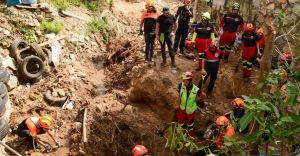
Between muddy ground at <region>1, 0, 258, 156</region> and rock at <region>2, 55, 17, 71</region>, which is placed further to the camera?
rock at <region>2, 55, 17, 71</region>

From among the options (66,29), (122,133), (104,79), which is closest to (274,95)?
(122,133)

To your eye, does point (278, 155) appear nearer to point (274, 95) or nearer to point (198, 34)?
point (274, 95)

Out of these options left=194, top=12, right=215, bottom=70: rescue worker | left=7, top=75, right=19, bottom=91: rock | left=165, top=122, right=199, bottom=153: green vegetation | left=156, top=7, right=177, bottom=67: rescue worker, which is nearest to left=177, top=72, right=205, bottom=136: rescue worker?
left=194, top=12, right=215, bottom=70: rescue worker

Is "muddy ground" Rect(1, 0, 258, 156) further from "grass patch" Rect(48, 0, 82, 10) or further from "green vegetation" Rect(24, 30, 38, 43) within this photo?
"grass patch" Rect(48, 0, 82, 10)

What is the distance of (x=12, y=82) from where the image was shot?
1040 centimetres

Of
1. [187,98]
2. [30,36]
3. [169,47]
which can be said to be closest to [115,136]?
[187,98]

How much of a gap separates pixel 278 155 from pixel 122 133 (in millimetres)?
5634

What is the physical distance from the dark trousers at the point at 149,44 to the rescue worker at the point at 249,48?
7.98ft

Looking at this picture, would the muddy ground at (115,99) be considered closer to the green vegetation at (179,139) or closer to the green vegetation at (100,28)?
the green vegetation at (100,28)

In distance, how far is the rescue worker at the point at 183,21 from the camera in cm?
1059

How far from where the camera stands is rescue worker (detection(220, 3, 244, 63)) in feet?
33.7

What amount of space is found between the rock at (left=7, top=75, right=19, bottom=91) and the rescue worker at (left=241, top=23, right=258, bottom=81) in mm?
6276

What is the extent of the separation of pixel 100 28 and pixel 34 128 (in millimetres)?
5660

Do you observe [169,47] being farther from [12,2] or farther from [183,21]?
[12,2]
